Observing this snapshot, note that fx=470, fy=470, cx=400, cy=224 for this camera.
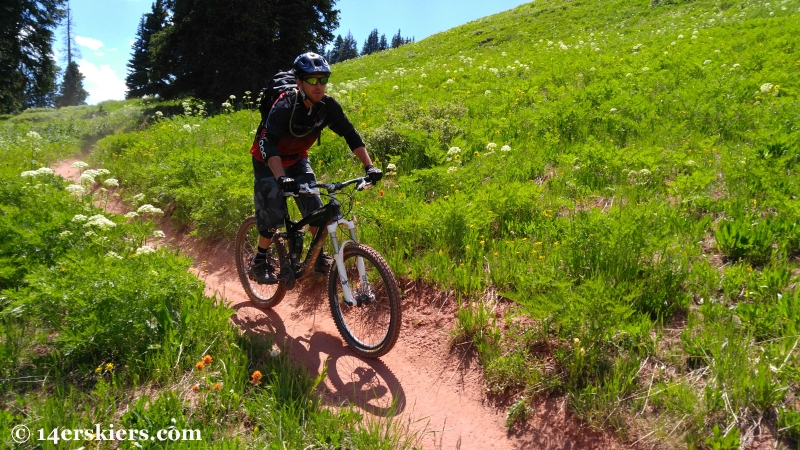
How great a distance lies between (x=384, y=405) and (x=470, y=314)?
121 centimetres

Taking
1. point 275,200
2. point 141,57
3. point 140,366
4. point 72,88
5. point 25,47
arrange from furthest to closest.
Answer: point 72,88
point 141,57
point 25,47
point 275,200
point 140,366

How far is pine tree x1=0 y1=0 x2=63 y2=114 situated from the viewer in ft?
87.2

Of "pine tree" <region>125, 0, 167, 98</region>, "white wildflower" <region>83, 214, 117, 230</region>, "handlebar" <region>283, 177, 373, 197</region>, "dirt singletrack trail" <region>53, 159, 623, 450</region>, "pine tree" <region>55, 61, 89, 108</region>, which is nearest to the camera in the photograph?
"dirt singletrack trail" <region>53, 159, 623, 450</region>

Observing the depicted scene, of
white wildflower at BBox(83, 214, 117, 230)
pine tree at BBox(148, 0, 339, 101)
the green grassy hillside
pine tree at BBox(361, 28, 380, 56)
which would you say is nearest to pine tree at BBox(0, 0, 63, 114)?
pine tree at BBox(148, 0, 339, 101)

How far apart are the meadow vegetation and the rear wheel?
85 cm

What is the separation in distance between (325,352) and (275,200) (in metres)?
1.73

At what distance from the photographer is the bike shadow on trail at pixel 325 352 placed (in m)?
4.17

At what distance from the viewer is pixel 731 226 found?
4594 mm

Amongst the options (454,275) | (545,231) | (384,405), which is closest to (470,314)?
(454,275)

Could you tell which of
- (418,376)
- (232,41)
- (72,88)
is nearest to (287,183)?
(418,376)

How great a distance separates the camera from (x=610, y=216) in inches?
191

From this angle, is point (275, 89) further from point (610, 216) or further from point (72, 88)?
point (72, 88)

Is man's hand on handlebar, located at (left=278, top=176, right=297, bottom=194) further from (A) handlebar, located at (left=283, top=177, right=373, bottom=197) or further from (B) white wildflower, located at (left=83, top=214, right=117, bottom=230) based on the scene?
(B) white wildflower, located at (left=83, top=214, right=117, bottom=230)

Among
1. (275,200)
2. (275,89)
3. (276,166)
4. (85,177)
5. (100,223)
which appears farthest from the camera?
(85,177)
